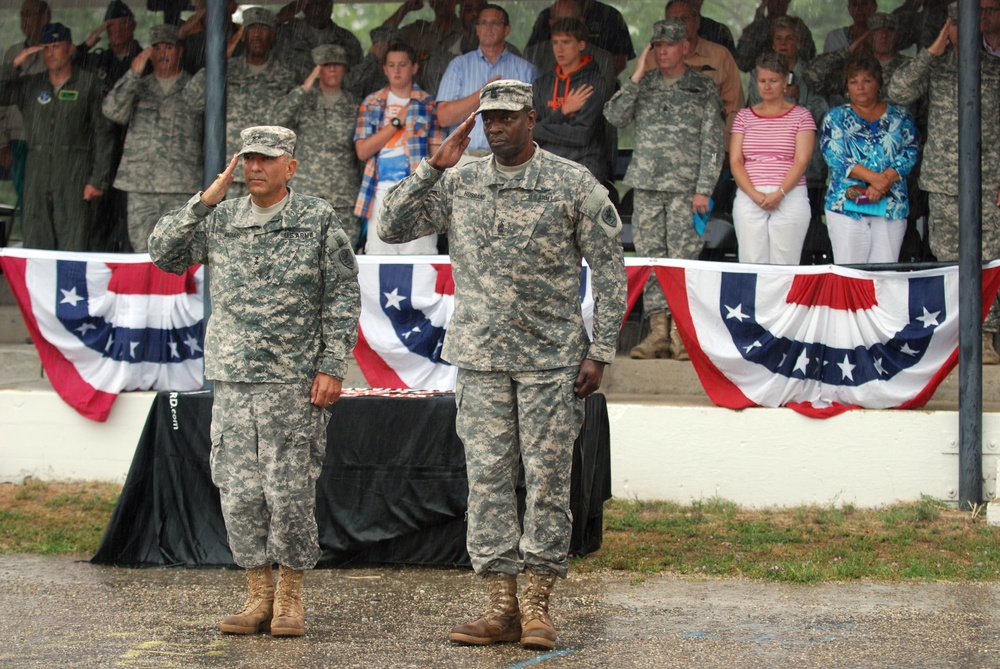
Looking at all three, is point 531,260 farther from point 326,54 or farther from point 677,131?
point 326,54

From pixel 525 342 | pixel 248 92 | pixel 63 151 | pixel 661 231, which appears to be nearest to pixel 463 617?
pixel 525 342

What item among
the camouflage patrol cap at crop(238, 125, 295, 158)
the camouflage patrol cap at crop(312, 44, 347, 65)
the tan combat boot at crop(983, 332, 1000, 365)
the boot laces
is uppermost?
the camouflage patrol cap at crop(312, 44, 347, 65)

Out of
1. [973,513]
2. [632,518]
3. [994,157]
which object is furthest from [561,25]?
[973,513]

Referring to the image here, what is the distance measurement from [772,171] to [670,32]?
44.2 inches

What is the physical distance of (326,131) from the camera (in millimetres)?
9844

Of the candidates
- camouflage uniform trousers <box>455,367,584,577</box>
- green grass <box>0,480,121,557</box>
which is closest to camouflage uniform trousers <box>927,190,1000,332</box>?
camouflage uniform trousers <box>455,367,584,577</box>

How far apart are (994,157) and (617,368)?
275cm

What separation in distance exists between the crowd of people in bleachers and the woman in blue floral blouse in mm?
13

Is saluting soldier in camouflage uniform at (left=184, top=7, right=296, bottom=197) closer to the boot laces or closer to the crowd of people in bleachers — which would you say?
the crowd of people in bleachers

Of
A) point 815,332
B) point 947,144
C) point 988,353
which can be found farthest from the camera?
point 947,144

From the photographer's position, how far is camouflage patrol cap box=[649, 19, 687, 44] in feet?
30.0

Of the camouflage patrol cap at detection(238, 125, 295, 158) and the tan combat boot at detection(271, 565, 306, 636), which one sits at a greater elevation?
the camouflage patrol cap at detection(238, 125, 295, 158)

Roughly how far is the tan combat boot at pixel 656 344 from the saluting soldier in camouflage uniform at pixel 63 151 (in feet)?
13.7

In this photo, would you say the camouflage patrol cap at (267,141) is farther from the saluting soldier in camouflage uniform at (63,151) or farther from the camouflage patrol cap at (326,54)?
the saluting soldier in camouflage uniform at (63,151)
